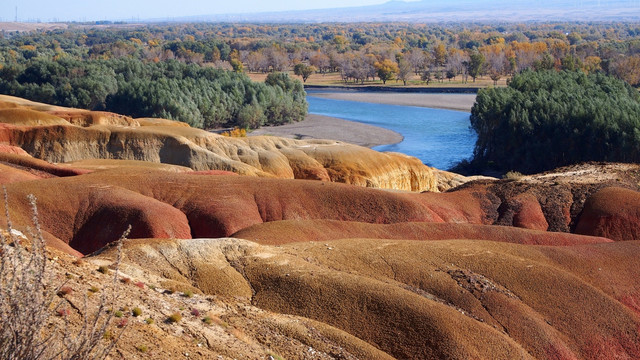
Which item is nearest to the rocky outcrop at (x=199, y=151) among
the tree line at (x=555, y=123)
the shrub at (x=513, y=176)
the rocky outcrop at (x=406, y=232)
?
the shrub at (x=513, y=176)

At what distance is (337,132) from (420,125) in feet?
57.0

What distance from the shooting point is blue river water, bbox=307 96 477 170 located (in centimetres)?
9125

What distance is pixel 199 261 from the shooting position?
25125mm

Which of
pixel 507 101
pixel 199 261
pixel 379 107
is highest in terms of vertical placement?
pixel 199 261

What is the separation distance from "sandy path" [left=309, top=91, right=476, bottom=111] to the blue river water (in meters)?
2.88

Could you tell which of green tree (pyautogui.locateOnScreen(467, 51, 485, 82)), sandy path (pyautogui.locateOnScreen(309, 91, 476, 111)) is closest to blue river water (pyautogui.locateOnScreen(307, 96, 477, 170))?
sandy path (pyautogui.locateOnScreen(309, 91, 476, 111))

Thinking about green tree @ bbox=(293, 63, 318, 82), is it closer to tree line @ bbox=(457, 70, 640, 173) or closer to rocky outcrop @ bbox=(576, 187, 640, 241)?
tree line @ bbox=(457, 70, 640, 173)

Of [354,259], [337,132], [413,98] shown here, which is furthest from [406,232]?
[413,98]

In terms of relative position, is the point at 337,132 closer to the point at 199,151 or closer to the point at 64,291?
the point at 199,151

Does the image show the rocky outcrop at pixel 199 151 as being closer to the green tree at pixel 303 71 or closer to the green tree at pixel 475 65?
the green tree at pixel 475 65

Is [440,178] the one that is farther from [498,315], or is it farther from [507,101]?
[498,315]

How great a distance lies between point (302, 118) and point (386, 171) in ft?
169

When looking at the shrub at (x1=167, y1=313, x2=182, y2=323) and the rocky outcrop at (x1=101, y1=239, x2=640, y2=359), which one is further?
the rocky outcrop at (x1=101, y1=239, x2=640, y2=359)

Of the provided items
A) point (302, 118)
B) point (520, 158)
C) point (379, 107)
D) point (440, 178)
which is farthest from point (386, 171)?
point (379, 107)
